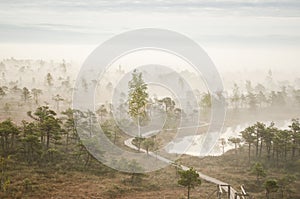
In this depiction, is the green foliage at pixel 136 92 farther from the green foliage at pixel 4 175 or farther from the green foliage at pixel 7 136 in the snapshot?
the green foliage at pixel 4 175

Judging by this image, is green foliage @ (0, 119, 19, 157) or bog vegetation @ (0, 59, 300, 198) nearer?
bog vegetation @ (0, 59, 300, 198)

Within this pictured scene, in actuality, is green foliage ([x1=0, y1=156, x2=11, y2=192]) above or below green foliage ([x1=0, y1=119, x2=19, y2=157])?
below

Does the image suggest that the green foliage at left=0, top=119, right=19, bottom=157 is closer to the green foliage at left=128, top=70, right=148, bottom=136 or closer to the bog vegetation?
the bog vegetation

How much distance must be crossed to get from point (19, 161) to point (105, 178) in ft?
10.4

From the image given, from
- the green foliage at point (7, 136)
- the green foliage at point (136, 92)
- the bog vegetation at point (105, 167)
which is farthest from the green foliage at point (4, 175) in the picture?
the green foliage at point (136, 92)

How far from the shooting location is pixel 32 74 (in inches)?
1812

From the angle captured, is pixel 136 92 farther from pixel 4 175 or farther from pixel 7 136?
pixel 4 175

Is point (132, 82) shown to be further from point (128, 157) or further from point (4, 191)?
point (4, 191)

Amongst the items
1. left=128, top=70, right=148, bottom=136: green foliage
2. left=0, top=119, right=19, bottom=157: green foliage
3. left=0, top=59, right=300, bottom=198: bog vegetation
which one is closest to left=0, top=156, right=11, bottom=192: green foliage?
left=0, top=59, right=300, bottom=198: bog vegetation

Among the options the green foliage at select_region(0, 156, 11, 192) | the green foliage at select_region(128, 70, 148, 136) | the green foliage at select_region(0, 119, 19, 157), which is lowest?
the green foliage at select_region(0, 156, 11, 192)

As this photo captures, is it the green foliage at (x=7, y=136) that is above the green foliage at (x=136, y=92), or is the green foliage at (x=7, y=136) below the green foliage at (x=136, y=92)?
below

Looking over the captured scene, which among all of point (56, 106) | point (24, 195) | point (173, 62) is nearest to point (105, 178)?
point (24, 195)

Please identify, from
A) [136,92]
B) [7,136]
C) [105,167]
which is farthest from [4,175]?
[136,92]

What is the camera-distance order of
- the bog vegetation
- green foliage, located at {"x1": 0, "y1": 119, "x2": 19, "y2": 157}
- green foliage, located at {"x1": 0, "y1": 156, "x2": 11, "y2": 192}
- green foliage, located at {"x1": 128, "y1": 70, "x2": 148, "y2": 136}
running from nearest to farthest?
green foliage, located at {"x1": 0, "y1": 156, "x2": 11, "y2": 192}
the bog vegetation
green foliage, located at {"x1": 0, "y1": 119, "x2": 19, "y2": 157}
green foliage, located at {"x1": 128, "y1": 70, "x2": 148, "y2": 136}
